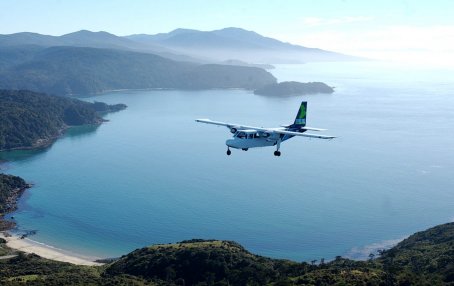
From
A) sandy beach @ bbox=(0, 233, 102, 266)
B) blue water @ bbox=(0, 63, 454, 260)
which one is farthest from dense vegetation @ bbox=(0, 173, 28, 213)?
sandy beach @ bbox=(0, 233, 102, 266)

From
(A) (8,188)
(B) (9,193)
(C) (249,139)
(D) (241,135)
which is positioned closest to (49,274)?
(D) (241,135)

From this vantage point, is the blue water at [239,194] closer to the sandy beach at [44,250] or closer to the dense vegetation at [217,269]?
the sandy beach at [44,250]

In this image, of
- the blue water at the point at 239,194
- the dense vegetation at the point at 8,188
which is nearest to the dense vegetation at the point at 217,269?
the blue water at the point at 239,194

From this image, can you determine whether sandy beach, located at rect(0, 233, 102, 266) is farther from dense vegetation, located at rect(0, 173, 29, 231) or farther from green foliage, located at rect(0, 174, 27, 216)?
green foliage, located at rect(0, 174, 27, 216)

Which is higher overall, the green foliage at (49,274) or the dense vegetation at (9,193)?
the green foliage at (49,274)

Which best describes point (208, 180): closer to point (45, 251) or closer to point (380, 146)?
point (45, 251)

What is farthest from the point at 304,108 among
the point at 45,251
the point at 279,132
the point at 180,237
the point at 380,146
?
the point at 380,146
